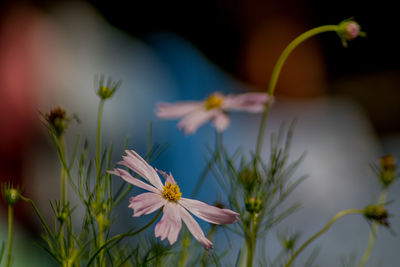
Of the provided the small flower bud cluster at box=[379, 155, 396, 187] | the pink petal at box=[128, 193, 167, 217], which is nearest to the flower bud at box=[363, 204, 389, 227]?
the small flower bud cluster at box=[379, 155, 396, 187]

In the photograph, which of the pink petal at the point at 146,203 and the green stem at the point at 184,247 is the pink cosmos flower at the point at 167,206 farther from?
the green stem at the point at 184,247

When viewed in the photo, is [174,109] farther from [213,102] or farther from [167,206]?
[167,206]

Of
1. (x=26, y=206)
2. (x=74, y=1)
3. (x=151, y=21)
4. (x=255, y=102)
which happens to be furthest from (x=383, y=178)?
(x=74, y=1)

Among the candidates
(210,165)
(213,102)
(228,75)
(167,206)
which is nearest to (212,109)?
(213,102)

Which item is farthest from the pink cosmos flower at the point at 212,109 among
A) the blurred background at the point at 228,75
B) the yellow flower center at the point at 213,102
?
the blurred background at the point at 228,75

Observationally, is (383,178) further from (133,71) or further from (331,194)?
(133,71)

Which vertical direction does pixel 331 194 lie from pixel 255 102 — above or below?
below
